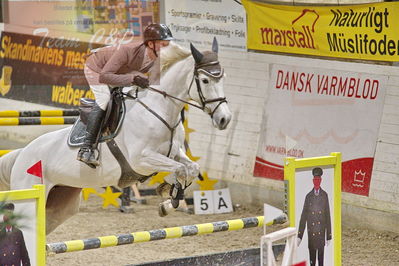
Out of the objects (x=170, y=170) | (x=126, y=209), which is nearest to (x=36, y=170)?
(x=170, y=170)

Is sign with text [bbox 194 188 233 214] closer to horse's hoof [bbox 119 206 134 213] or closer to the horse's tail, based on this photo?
horse's hoof [bbox 119 206 134 213]

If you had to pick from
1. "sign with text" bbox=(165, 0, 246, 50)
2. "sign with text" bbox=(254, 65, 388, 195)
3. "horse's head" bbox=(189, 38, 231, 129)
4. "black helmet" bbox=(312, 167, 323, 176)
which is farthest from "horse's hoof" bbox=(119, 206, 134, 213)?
"black helmet" bbox=(312, 167, 323, 176)

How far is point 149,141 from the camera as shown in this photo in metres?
6.80

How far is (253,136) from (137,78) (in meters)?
3.47

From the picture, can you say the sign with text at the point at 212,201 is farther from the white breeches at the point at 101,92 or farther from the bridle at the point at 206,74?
the bridle at the point at 206,74

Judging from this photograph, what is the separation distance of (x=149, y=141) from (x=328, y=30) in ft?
9.71

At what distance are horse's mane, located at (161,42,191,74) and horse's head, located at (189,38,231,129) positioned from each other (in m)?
0.18

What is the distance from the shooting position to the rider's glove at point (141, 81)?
268 inches

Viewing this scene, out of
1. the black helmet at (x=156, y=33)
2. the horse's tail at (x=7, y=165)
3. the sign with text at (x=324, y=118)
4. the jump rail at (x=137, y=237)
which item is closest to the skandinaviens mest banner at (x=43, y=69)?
the sign with text at (x=324, y=118)

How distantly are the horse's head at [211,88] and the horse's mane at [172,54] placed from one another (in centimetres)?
18

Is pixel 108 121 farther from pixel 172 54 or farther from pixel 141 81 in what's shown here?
pixel 172 54

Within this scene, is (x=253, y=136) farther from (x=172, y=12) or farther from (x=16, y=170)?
(x=16, y=170)

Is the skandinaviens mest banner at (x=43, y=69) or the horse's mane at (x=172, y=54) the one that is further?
the skandinaviens mest banner at (x=43, y=69)

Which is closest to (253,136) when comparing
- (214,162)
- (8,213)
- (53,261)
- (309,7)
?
(214,162)
